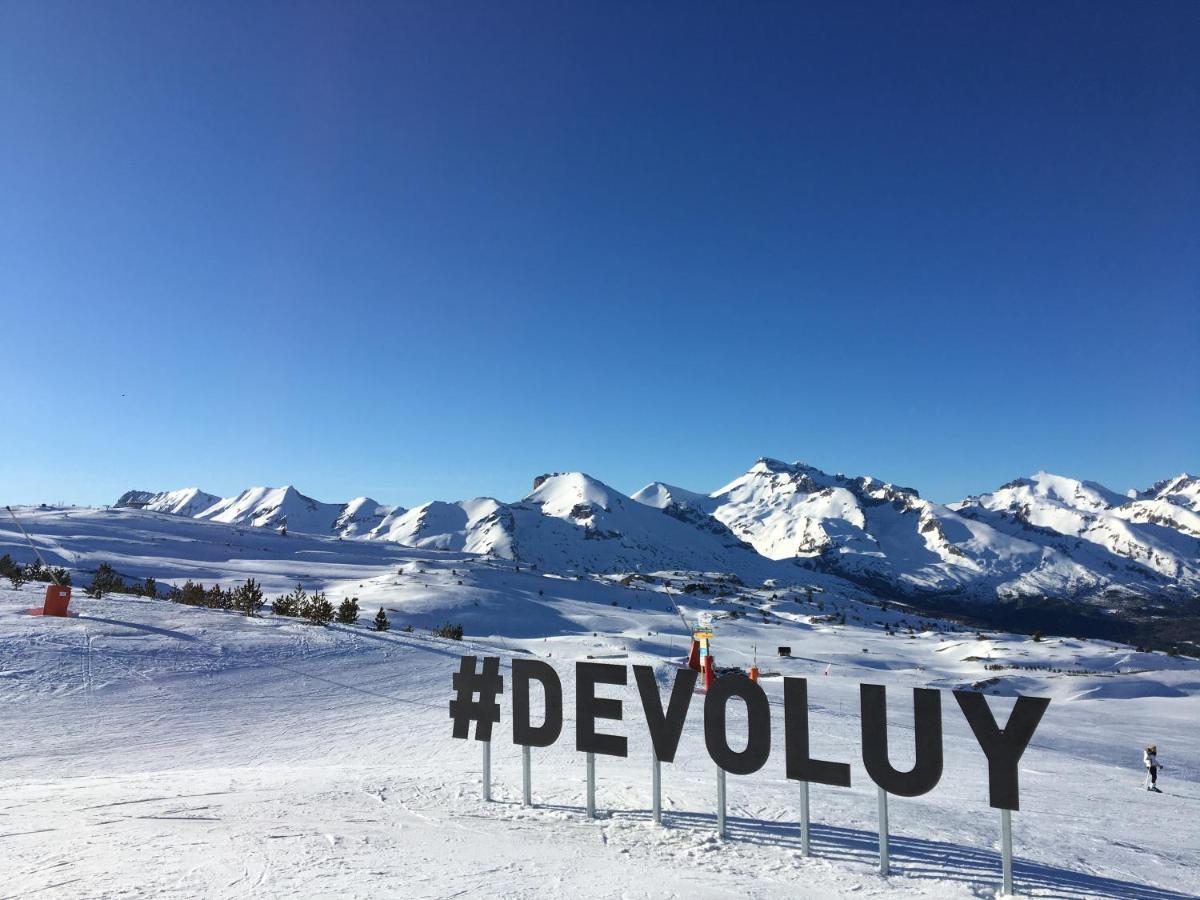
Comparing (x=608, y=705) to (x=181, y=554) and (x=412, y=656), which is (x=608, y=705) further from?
(x=181, y=554)

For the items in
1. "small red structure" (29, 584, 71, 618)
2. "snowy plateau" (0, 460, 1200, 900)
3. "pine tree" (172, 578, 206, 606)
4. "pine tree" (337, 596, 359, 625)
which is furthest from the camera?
"pine tree" (337, 596, 359, 625)

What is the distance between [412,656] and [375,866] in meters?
14.6

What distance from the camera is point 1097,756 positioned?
18.9m

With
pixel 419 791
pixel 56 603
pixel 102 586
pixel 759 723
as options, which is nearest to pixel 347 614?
pixel 102 586

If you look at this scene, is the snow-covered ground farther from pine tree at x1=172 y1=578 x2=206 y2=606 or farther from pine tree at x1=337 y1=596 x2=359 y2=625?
pine tree at x1=337 y1=596 x2=359 y2=625

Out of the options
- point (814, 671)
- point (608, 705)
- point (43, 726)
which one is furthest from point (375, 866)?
point (814, 671)

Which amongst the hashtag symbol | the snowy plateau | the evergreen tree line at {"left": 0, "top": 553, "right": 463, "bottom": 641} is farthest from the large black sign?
the evergreen tree line at {"left": 0, "top": 553, "right": 463, "bottom": 641}

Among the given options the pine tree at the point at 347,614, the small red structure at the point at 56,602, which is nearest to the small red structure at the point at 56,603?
the small red structure at the point at 56,602

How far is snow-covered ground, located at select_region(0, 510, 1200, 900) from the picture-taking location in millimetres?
6617

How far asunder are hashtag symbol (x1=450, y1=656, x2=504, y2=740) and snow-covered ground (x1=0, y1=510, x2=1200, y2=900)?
2.88ft

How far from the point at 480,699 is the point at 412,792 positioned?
4.82 ft

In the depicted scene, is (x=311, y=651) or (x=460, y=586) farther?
(x=460, y=586)

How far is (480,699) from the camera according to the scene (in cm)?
1023

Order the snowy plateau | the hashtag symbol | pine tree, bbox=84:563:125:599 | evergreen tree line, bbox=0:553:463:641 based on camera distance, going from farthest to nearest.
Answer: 1. evergreen tree line, bbox=0:553:463:641
2. pine tree, bbox=84:563:125:599
3. the hashtag symbol
4. the snowy plateau
